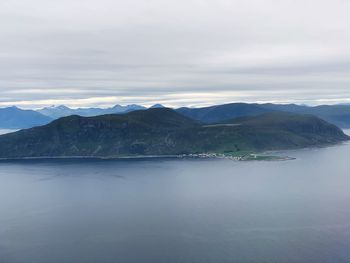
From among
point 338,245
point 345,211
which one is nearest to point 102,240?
point 338,245

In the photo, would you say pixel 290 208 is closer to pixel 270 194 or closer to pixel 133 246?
pixel 270 194

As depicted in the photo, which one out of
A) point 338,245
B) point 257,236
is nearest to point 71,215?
point 257,236

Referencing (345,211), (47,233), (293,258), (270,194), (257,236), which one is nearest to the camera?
(293,258)

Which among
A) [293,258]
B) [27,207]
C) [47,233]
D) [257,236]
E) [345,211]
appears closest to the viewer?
[293,258]

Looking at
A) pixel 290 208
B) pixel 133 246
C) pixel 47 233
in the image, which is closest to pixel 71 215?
pixel 47 233

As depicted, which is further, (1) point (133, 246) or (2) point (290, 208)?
(2) point (290, 208)

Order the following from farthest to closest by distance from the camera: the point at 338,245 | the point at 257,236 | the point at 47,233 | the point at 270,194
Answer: the point at 270,194 < the point at 47,233 < the point at 257,236 < the point at 338,245

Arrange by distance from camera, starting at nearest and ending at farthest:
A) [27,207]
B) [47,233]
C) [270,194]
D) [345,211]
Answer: [47,233]
[345,211]
[27,207]
[270,194]

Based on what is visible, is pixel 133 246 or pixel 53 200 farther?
pixel 53 200

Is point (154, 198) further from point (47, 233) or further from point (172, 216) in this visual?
point (47, 233)
